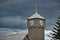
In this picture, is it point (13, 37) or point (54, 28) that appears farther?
point (13, 37)

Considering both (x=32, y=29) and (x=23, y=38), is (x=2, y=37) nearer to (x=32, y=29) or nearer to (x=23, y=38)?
(x=23, y=38)

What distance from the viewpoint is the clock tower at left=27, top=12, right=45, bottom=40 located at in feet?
232

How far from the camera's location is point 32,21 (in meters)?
71.2

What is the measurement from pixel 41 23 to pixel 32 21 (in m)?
2.49

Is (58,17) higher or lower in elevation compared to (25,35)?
higher

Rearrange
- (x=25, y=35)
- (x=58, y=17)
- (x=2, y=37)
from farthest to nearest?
(x=25, y=35) → (x=2, y=37) → (x=58, y=17)

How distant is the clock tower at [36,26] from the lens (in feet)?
232

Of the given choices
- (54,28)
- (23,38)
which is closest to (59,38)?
(54,28)

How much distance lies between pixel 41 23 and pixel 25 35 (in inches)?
224

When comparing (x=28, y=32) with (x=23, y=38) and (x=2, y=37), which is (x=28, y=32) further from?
(x=2, y=37)

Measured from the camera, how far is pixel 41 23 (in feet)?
232

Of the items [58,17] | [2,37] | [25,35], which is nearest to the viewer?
[58,17]

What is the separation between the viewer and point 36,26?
7056 cm

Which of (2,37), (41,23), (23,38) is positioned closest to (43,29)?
(41,23)
